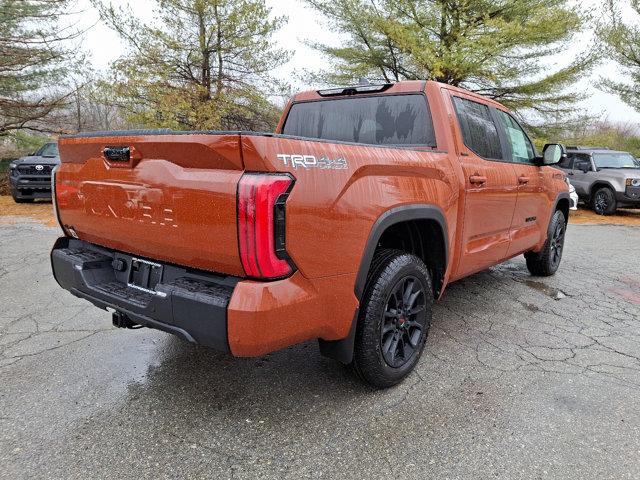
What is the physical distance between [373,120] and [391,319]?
1.59m

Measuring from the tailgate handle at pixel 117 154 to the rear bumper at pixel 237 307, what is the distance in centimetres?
54

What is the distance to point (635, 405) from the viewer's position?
102 inches

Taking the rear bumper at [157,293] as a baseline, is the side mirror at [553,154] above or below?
above

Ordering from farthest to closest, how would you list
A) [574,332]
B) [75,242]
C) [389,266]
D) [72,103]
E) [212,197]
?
[72,103] < [574,332] < [75,242] < [389,266] < [212,197]

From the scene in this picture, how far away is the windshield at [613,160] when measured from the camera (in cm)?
1329

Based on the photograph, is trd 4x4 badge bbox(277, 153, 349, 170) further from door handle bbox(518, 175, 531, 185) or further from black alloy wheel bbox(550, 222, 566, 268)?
black alloy wheel bbox(550, 222, 566, 268)

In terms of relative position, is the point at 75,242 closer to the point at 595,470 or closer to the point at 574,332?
the point at 595,470

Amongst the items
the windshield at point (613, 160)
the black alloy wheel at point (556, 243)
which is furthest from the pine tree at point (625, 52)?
the black alloy wheel at point (556, 243)

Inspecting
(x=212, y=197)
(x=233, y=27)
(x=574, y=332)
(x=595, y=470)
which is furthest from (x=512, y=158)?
(x=233, y=27)

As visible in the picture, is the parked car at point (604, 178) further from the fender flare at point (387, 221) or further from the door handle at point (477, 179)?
the fender flare at point (387, 221)

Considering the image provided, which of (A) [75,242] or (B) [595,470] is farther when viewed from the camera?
(A) [75,242]

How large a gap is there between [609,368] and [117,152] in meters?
3.38

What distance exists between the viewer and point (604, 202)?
13.1 m

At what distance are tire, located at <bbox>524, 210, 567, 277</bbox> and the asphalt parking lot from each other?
1288 mm
